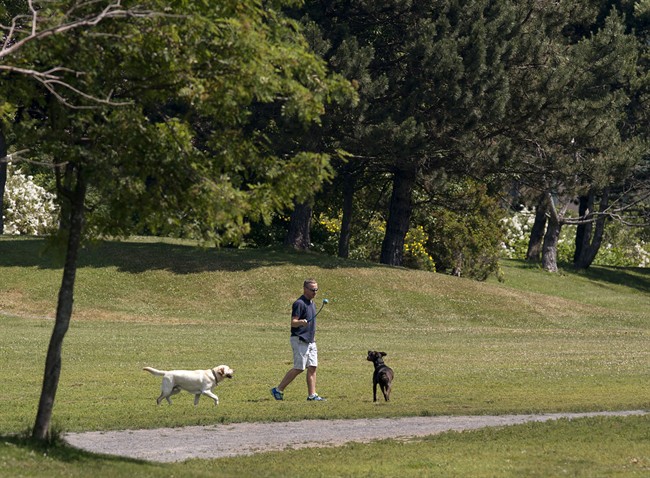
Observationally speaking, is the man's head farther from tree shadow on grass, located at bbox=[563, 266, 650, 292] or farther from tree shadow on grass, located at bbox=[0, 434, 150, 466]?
tree shadow on grass, located at bbox=[563, 266, 650, 292]

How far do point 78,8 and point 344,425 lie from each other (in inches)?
330

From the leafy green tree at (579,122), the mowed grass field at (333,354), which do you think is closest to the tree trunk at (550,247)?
the mowed grass field at (333,354)

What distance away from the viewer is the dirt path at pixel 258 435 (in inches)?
632

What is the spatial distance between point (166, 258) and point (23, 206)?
25999 mm

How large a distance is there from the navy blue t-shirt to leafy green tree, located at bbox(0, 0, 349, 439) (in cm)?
667

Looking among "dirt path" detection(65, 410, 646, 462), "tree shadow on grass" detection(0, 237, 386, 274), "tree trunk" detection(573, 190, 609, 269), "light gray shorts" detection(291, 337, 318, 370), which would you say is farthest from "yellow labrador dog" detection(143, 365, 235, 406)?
"tree trunk" detection(573, 190, 609, 269)

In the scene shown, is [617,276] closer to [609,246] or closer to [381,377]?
[609,246]

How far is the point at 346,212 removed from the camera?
5634 cm

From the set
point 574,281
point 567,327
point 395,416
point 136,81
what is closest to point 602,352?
point 567,327

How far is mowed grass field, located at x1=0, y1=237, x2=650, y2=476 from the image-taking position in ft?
51.0

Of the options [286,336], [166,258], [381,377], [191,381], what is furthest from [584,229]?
[191,381]

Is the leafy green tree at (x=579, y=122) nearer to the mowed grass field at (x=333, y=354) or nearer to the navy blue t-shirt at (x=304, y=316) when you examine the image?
the mowed grass field at (x=333, y=354)

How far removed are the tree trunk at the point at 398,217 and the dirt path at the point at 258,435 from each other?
113 ft

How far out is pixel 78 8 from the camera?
44.2ft
